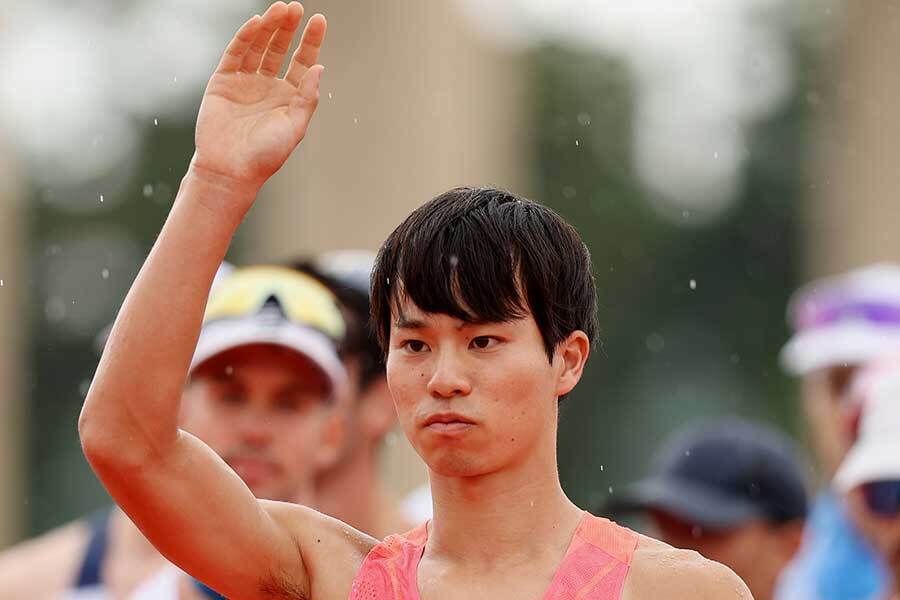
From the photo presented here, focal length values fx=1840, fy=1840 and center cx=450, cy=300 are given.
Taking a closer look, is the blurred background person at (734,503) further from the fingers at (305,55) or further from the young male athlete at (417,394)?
the fingers at (305,55)

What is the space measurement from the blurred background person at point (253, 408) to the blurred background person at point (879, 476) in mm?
1495

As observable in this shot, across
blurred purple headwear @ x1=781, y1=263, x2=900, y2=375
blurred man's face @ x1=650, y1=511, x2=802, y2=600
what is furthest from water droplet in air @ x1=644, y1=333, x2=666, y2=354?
blurred man's face @ x1=650, y1=511, x2=802, y2=600

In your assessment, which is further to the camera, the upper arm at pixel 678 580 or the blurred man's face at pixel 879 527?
the blurred man's face at pixel 879 527

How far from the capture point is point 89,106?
63.2ft

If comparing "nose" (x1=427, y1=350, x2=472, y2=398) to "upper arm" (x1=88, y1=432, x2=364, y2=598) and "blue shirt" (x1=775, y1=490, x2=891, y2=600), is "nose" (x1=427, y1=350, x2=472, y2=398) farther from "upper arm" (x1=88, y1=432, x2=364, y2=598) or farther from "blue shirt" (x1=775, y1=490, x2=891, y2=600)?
"blue shirt" (x1=775, y1=490, x2=891, y2=600)

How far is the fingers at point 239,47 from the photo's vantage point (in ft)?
9.90

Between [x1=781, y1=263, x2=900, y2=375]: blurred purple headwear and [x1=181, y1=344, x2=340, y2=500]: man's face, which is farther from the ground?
[x1=181, y1=344, x2=340, y2=500]: man's face

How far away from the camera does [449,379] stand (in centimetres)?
287

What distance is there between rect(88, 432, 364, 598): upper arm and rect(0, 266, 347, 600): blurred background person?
1.64 meters

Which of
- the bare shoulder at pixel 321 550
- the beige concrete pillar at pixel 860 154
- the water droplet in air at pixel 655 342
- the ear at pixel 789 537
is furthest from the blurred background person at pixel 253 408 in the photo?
the water droplet in air at pixel 655 342

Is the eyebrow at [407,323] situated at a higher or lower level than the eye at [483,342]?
higher

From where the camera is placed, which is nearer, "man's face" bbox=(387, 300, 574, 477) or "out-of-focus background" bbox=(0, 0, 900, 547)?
"man's face" bbox=(387, 300, 574, 477)

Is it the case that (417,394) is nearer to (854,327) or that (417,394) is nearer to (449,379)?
(449,379)

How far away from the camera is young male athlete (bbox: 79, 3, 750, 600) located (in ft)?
9.48
